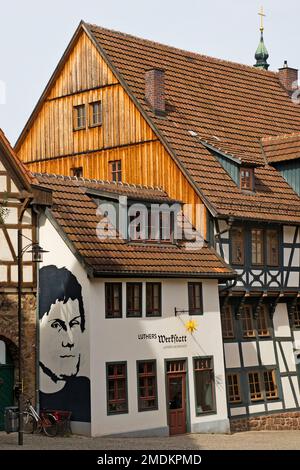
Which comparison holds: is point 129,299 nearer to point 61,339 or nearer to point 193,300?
point 61,339

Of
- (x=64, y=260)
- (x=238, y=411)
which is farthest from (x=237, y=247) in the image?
(x=64, y=260)

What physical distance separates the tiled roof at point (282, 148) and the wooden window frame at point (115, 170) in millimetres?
6018

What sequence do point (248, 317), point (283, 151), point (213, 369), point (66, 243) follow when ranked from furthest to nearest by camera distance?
point (283, 151)
point (248, 317)
point (213, 369)
point (66, 243)

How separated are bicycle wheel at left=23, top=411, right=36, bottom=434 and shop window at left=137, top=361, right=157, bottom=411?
335cm

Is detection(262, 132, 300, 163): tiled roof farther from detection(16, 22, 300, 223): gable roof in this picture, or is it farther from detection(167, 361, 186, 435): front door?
detection(167, 361, 186, 435): front door

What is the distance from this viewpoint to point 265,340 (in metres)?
42.4

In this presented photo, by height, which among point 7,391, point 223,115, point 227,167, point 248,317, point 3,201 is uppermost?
point 223,115

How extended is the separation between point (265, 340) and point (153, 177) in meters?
7.08

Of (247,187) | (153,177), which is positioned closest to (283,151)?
(247,187)

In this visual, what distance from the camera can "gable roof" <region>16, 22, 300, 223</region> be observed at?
41.8m

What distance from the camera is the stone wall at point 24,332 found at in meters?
35.8

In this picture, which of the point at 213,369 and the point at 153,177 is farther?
the point at 153,177

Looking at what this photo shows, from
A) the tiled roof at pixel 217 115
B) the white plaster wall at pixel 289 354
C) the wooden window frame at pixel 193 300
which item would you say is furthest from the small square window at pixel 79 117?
the white plaster wall at pixel 289 354

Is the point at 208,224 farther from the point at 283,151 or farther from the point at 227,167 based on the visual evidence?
the point at 283,151
